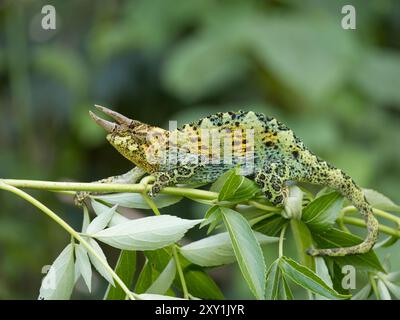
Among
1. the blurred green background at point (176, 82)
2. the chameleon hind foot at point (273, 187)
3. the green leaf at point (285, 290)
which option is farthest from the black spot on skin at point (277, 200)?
the blurred green background at point (176, 82)

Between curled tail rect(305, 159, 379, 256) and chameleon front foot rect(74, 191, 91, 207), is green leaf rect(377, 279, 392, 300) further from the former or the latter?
chameleon front foot rect(74, 191, 91, 207)

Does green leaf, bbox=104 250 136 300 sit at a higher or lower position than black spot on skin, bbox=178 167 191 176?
lower

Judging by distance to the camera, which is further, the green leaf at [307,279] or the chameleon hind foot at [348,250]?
the chameleon hind foot at [348,250]

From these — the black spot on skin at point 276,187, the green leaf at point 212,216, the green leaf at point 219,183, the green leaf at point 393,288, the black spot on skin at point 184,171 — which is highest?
the black spot on skin at point 184,171

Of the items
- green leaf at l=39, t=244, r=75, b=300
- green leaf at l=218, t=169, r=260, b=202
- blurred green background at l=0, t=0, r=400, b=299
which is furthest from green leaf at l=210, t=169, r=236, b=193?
blurred green background at l=0, t=0, r=400, b=299

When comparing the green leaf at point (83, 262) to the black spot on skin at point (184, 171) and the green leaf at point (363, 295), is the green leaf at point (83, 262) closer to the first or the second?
the black spot on skin at point (184, 171)

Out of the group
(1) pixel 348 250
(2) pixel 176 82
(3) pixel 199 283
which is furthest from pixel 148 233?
(2) pixel 176 82

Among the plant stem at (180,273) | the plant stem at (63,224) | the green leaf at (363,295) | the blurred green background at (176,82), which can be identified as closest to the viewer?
the plant stem at (63,224)

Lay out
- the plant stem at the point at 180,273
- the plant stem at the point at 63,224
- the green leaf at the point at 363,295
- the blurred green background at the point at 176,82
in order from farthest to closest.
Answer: the blurred green background at the point at 176,82
the green leaf at the point at 363,295
the plant stem at the point at 180,273
the plant stem at the point at 63,224
